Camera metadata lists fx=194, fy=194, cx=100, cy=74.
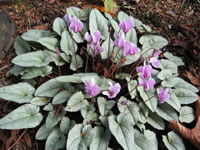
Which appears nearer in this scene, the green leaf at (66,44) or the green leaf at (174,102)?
the green leaf at (174,102)

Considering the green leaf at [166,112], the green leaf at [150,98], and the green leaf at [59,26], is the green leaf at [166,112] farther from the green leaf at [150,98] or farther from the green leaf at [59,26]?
the green leaf at [59,26]

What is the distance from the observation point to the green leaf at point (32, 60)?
1.91 m

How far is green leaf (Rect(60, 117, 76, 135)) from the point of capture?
1.78 m

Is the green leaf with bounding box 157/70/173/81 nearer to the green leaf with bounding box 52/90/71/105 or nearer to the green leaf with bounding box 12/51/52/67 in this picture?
the green leaf with bounding box 52/90/71/105

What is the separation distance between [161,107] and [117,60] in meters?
0.67

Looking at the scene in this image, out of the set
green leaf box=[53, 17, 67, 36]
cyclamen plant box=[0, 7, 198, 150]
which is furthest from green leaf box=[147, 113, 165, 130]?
green leaf box=[53, 17, 67, 36]

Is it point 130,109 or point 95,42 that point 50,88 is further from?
point 130,109

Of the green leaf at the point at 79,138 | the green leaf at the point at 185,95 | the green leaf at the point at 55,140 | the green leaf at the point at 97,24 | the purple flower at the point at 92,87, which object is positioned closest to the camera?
the purple flower at the point at 92,87

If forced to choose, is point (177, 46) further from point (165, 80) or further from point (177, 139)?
point (177, 139)

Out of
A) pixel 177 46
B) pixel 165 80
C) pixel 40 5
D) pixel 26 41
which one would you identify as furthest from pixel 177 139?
pixel 40 5

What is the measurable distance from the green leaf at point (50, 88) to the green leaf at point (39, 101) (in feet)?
0.21

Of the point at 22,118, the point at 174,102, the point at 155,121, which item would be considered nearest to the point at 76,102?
the point at 22,118

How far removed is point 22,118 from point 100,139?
728mm

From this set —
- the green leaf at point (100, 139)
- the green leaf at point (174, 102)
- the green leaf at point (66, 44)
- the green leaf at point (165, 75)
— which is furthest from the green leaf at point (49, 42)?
the green leaf at point (174, 102)
